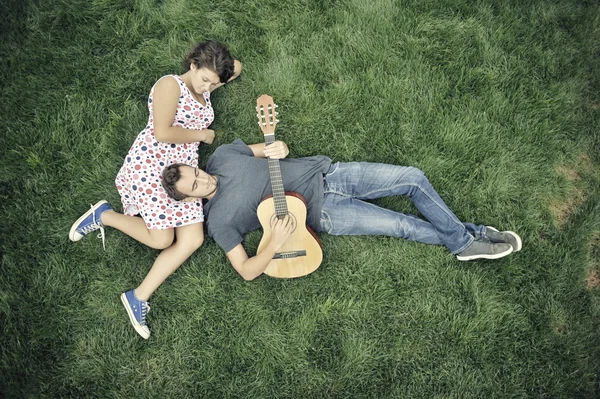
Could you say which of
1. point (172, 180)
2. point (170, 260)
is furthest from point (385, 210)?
point (170, 260)

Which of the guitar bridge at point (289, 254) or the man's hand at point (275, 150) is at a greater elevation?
the man's hand at point (275, 150)

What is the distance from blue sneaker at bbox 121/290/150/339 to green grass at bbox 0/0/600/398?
13 cm

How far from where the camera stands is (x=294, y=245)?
3.78m

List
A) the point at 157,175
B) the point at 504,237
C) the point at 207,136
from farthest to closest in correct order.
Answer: the point at 207,136
the point at 504,237
the point at 157,175

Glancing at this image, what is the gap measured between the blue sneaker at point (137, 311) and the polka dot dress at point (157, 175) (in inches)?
30.0

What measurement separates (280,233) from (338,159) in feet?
3.81

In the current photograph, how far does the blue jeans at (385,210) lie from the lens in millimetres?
3859

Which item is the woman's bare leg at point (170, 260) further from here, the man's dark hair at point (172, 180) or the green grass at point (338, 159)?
the man's dark hair at point (172, 180)

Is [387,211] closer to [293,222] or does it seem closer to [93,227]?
[293,222]

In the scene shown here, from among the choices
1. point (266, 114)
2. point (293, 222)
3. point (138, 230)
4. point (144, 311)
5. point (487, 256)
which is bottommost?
point (144, 311)

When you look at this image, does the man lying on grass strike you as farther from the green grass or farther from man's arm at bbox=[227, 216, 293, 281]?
the green grass

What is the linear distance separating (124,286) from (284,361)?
1.76 metres

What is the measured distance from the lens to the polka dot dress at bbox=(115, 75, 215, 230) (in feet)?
12.5

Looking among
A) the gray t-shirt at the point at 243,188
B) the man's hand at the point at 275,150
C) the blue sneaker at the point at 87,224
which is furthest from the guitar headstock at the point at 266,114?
the blue sneaker at the point at 87,224
